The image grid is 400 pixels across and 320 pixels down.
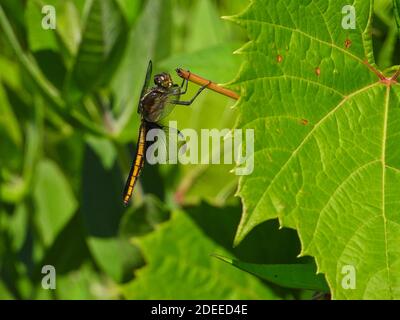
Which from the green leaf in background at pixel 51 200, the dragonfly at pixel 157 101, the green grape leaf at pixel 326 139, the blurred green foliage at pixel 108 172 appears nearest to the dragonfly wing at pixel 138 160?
the dragonfly at pixel 157 101

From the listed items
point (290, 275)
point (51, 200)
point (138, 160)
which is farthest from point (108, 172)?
point (290, 275)

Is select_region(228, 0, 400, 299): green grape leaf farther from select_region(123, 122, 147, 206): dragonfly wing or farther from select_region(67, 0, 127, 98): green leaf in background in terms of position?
select_region(67, 0, 127, 98): green leaf in background

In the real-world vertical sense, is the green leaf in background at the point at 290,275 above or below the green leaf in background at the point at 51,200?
below

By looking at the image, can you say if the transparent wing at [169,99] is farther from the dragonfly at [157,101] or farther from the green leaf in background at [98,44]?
the green leaf in background at [98,44]

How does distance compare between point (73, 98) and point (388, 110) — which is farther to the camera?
→ point (73, 98)

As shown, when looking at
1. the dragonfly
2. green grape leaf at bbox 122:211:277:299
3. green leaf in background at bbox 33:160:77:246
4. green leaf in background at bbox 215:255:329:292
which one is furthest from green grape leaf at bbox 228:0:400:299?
green leaf in background at bbox 33:160:77:246
